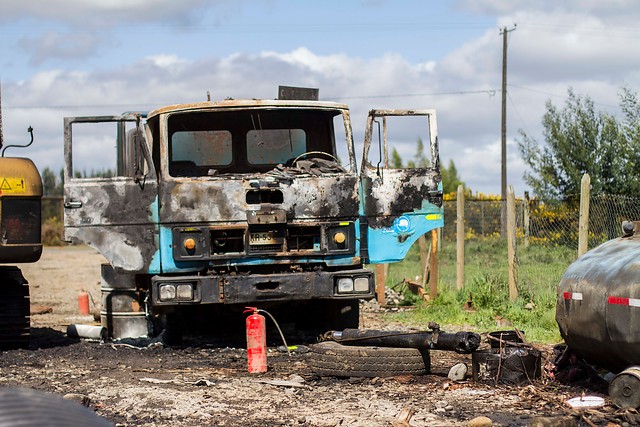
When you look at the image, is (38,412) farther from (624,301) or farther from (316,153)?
(316,153)

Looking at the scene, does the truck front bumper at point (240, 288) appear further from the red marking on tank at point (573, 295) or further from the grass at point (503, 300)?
the red marking on tank at point (573, 295)

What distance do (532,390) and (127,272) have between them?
15.2 ft

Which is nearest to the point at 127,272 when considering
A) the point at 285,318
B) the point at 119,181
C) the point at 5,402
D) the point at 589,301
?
the point at 119,181

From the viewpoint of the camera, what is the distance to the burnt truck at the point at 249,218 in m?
10.4

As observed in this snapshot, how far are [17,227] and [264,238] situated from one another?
2.55m

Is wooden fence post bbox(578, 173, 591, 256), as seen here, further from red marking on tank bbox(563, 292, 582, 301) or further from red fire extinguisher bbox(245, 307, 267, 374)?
red fire extinguisher bbox(245, 307, 267, 374)

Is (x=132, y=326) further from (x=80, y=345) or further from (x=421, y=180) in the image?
(x=421, y=180)

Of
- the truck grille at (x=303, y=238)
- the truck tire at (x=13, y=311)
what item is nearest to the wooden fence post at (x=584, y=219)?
the truck grille at (x=303, y=238)

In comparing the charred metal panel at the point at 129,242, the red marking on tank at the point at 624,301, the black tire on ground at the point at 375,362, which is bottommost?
the black tire on ground at the point at 375,362

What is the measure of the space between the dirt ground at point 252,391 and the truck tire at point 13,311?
0.35 meters

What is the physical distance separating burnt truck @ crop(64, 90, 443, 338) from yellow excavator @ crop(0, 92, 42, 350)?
446 millimetres

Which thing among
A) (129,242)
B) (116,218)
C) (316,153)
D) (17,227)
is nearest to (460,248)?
(316,153)

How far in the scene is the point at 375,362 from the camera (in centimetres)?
864

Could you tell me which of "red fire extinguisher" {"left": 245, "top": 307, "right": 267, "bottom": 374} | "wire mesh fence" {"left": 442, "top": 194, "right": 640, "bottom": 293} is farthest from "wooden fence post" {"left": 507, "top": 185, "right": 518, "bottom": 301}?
"red fire extinguisher" {"left": 245, "top": 307, "right": 267, "bottom": 374}
